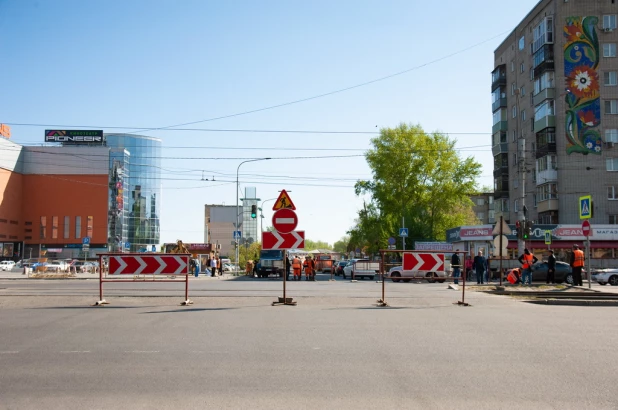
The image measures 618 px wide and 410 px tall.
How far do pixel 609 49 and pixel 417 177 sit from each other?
23.1 meters

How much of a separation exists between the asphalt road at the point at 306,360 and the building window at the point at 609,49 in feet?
152

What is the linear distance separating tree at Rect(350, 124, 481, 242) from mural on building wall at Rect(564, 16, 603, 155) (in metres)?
15.9

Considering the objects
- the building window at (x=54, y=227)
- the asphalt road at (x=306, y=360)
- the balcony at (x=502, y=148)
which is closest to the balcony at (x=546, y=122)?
the balcony at (x=502, y=148)

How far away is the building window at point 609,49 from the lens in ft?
175

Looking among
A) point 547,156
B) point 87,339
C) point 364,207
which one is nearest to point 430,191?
point 364,207

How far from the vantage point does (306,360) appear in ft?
26.8

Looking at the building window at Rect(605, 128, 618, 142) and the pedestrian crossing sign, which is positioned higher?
the building window at Rect(605, 128, 618, 142)

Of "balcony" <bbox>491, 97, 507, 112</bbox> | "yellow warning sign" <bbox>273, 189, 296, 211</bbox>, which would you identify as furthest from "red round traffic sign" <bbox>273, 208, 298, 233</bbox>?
"balcony" <bbox>491, 97, 507, 112</bbox>

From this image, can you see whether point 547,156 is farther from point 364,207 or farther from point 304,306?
point 304,306

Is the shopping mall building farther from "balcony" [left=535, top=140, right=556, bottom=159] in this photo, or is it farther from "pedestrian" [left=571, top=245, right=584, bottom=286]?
"pedestrian" [left=571, top=245, right=584, bottom=286]

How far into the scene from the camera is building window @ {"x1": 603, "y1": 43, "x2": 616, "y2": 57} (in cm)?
5338

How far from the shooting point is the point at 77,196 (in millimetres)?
107188

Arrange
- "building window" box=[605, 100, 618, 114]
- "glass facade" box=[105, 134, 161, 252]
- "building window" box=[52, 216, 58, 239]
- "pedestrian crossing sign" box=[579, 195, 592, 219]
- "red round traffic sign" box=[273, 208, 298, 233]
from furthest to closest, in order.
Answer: "glass facade" box=[105, 134, 161, 252]
"building window" box=[52, 216, 58, 239]
"building window" box=[605, 100, 618, 114]
"pedestrian crossing sign" box=[579, 195, 592, 219]
"red round traffic sign" box=[273, 208, 298, 233]

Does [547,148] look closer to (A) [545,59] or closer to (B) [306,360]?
(A) [545,59]
